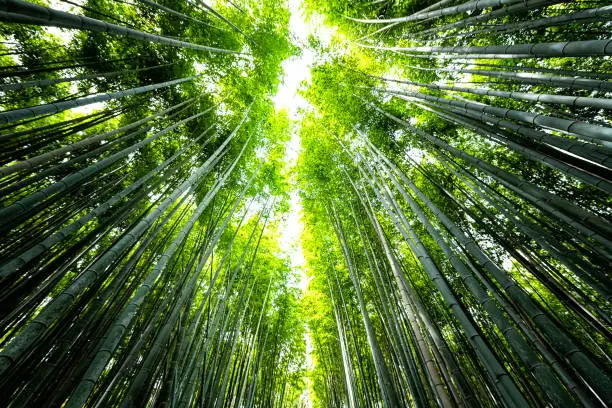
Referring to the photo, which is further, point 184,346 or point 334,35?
point 334,35

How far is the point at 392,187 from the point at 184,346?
398 cm

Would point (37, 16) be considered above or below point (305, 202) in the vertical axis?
below

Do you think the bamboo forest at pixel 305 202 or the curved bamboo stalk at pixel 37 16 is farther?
the bamboo forest at pixel 305 202

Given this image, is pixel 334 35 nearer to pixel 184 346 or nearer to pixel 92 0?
pixel 92 0

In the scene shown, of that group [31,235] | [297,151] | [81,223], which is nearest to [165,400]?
[81,223]

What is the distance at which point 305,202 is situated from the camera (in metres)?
5.86

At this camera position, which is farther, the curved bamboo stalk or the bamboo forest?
the bamboo forest

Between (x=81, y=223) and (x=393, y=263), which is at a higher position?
(x=393, y=263)

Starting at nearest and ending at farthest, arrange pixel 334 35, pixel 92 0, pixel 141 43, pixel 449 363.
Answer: pixel 449 363, pixel 92 0, pixel 141 43, pixel 334 35

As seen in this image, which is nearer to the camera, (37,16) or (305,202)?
(37,16)

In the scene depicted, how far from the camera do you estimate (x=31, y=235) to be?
1.90 metres

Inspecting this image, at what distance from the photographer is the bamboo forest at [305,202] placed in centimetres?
156

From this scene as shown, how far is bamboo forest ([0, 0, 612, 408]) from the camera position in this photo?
1561 millimetres

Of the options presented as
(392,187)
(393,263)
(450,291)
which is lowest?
(450,291)
